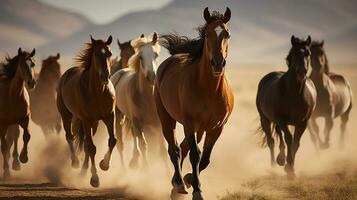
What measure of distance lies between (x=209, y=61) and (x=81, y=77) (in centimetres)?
387

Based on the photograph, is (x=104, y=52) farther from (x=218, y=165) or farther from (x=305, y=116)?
(x=218, y=165)

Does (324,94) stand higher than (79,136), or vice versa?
(324,94)

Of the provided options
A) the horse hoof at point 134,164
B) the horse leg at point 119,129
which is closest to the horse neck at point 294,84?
the horse hoof at point 134,164

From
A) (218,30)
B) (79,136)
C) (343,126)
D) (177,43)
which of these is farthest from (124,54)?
(218,30)

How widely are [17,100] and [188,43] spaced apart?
4.26 m

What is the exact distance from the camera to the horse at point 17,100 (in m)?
11.7

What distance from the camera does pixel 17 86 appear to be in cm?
1195

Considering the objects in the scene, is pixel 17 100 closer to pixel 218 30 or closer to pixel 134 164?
pixel 134 164

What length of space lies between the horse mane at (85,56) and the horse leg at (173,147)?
2.10m

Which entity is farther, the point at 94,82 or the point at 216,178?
the point at 216,178

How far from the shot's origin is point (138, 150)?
40.0 ft

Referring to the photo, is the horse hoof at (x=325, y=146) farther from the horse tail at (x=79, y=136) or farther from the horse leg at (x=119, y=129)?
the horse tail at (x=79, y=136)

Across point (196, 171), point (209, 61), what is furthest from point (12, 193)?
point (209, 61)

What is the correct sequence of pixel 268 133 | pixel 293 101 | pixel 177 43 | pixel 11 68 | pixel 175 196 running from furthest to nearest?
pixel 268 133 < pixel 11 68 < pixel 293 101 < pixel 177 43 < pixel 175 196
